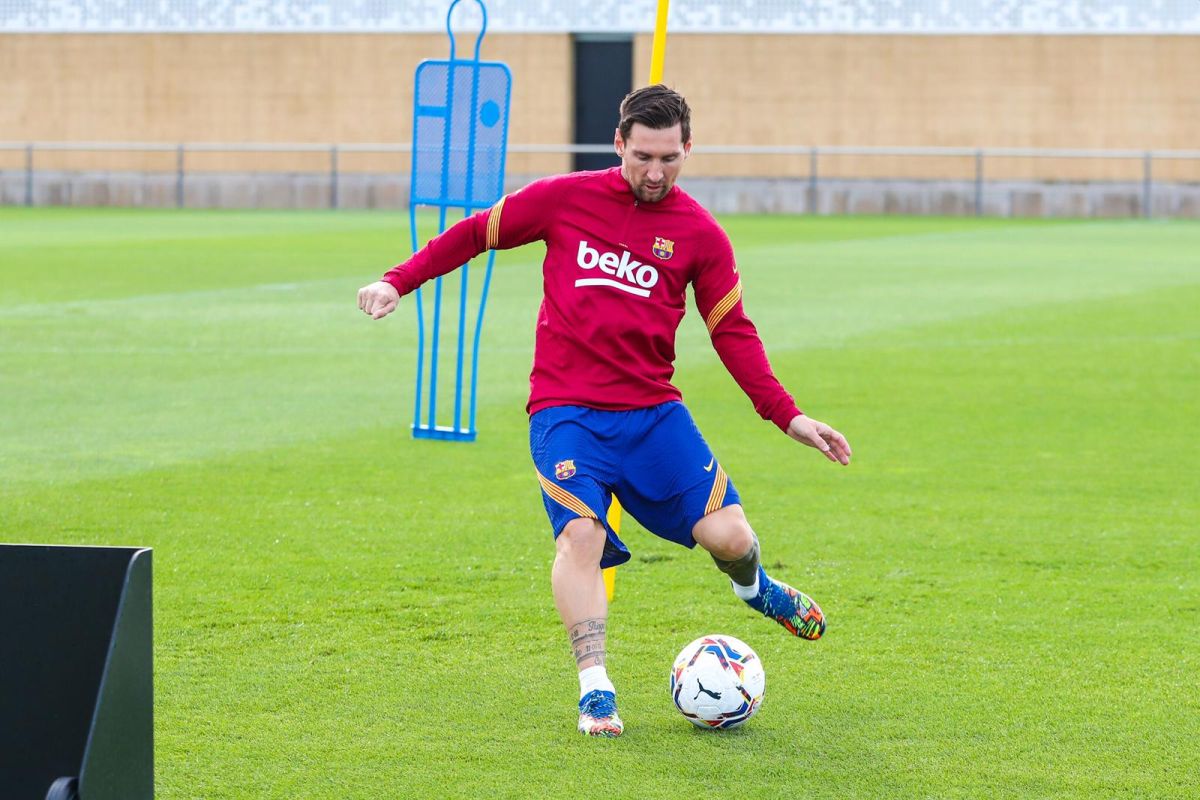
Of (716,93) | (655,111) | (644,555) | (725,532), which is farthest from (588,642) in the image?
(716,93)

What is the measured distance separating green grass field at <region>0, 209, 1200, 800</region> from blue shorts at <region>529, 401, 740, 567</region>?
59 cm

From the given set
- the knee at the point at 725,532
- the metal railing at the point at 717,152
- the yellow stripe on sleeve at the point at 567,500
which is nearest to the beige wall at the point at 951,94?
the metal railing at the point at 717,152

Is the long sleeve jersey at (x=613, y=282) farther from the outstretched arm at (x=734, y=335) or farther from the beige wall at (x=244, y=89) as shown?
the beige wall at (x=244, y=89)

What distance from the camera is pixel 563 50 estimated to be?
43844 millimetres

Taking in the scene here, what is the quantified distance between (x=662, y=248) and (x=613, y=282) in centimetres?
18

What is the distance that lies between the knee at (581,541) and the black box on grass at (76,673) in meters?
1.60

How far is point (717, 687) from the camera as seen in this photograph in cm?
525

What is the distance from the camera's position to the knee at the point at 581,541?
5352mm

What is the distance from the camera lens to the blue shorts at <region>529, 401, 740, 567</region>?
17.8ft

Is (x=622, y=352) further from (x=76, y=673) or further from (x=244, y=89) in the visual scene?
(x=244, y=89)

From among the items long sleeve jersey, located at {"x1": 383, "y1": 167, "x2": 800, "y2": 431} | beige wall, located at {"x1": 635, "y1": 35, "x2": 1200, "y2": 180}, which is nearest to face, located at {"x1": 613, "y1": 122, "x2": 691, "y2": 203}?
long sleeve jersey, located at {"x1": 383, "y1": 167, "x2": 800, "y2": 431}

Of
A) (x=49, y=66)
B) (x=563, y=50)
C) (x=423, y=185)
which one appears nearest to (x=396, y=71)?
(x=563, y=50)

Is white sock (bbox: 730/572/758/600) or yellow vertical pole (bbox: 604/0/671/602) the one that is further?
yellow vertical pole (bbox: 604/0/671/602)

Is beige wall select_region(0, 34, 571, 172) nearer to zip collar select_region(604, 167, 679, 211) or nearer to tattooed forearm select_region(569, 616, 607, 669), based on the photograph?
zip collar select_region(604, 167, 679, 211)
